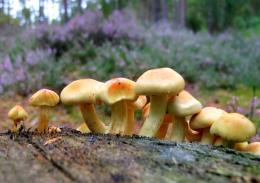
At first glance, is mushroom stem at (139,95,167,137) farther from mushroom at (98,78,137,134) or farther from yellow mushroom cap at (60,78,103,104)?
yellow mushroom cap at (60,78,103,104)

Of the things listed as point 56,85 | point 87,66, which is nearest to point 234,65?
point 87,66

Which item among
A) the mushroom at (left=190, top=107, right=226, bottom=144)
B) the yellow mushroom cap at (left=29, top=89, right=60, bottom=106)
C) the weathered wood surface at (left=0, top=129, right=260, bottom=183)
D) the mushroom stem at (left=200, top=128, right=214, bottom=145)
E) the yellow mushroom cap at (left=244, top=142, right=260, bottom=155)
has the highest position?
the yellow mushroom cap at (left=29, top=89, right=60, bottom=106)

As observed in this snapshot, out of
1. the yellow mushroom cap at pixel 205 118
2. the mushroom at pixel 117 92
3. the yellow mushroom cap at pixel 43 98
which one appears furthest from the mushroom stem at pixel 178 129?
the yellow mushroom cap at pixel 43 98

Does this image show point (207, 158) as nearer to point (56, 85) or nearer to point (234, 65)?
point (56, 85)

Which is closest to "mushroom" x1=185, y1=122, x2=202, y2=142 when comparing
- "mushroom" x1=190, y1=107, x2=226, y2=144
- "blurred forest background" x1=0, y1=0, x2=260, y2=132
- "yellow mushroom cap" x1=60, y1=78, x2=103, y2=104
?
"mushroom" x1=190, y1=107, x2=226, y2=144

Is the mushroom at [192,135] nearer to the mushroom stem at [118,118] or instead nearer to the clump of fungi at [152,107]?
the clump of fungi at [152,107]

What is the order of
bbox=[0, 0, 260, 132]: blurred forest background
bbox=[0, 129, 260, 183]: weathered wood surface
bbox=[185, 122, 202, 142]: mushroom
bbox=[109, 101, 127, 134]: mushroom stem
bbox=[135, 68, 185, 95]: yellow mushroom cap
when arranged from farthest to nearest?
bbox=[0, 0, 260, 132]: blurred forest background, bbox=[185, 122, 202, 142]: mushroom, bbox=[109, 101, 127, 134]: mushroom stem, bbox=[135, 68, 185, 95]: yellow mushroom cap, bbox=[0, 129, 260, 183]: weathered wood surface

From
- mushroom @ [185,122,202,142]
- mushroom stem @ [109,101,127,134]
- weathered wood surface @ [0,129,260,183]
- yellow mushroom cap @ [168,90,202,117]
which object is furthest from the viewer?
mushroom @ [185,122,202,142]

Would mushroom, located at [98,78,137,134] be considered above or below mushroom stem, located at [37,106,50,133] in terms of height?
A: above
